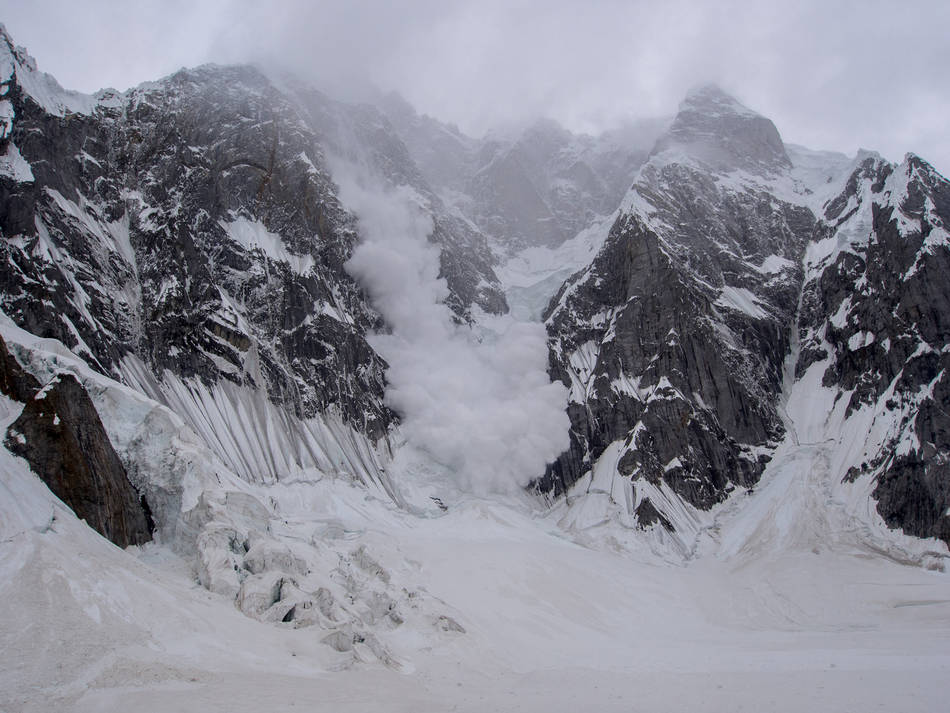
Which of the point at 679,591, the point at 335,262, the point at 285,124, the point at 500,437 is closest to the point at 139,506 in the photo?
the point at 679,591

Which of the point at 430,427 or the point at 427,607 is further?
the point at 430,427

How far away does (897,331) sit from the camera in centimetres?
10500

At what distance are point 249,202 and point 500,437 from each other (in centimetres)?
5885

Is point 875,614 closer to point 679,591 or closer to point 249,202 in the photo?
point 679,591

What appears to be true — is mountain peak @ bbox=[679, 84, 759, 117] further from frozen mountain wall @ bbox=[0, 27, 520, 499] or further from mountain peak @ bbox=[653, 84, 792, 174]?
frozen mountain wall @ bbox=[0, 27, 520, 499]

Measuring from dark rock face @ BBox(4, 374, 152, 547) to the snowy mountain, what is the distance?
0.22 metres

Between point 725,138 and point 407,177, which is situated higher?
point 725,138

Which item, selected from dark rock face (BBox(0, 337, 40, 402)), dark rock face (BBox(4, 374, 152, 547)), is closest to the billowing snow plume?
dark rock face (BBox(4, 374, 152, 547))

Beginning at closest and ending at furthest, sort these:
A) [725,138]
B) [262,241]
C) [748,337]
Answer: [262,241], [748,337], [725,138]

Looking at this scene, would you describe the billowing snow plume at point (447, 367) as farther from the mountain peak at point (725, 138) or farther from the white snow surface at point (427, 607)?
the mountain peak at point (725, 138)

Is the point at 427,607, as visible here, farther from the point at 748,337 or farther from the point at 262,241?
the point at 748,337

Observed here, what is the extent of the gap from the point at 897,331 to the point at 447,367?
73.5 m

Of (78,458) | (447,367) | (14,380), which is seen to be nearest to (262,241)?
(447,367)

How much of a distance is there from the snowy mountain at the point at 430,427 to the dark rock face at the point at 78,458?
217 mm
